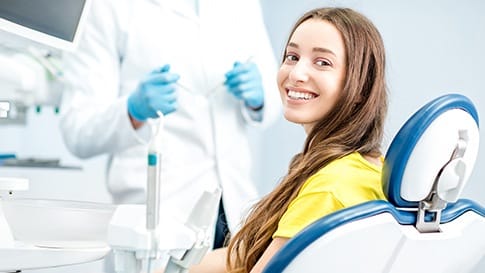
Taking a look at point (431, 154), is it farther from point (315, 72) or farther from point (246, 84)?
point (246, 84)

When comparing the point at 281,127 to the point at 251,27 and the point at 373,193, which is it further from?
the point at 373,193

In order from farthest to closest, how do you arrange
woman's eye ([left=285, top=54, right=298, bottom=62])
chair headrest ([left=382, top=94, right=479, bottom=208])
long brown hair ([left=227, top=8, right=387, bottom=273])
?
woman's eye ([left=285, top=54, right=298, bottom=62]) < long brown hair ([left=227, top=8, right=387, bottom=273]) < chair headrest ([left=382, top=94, right=479, bottom=208])

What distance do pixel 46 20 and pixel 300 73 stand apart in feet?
1.61

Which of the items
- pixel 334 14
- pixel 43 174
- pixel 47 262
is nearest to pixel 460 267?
pixel 334 14

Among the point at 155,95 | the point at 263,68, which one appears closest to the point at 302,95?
the point at 155,95

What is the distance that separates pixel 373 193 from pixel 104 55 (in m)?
1.07

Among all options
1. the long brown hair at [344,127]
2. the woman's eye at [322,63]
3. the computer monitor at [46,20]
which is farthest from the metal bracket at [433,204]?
the computer monitor at [46,20]

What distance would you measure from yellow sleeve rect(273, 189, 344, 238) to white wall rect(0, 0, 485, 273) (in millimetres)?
1285

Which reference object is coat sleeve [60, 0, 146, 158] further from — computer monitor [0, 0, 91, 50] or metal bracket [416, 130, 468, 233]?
metal bracket [416, 130, 468, 233]

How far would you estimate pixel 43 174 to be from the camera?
2.56 m

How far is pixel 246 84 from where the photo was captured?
196 centimetres

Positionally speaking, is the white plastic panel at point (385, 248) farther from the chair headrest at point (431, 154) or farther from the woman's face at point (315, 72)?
the woman's face at point (315, 72)

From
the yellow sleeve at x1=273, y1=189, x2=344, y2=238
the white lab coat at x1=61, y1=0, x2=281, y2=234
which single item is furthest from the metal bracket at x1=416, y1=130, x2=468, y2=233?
the white lab coat at x1=61, y1=0, x2=281, y2=234

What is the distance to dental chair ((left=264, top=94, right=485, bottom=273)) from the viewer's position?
887 mm
